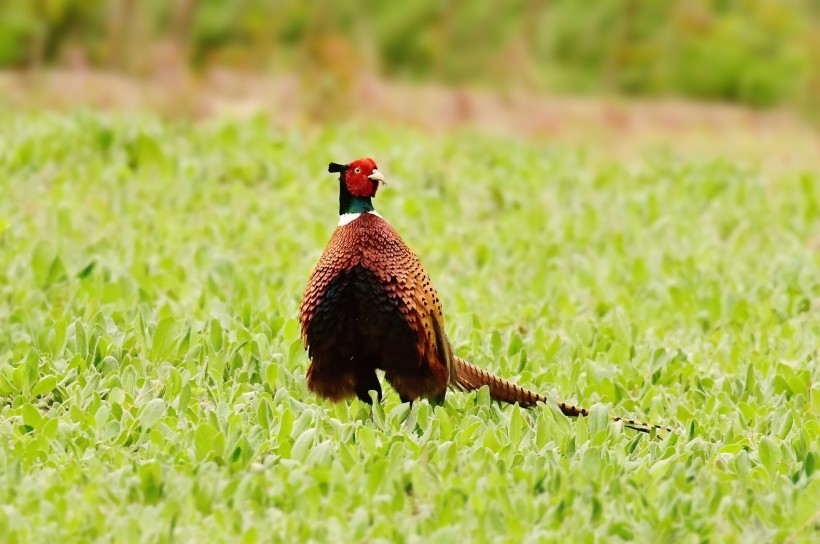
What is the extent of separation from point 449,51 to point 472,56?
0.27 meters

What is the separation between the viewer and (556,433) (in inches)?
189

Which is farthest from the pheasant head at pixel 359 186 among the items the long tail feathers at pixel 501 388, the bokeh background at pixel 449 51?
the bokeh background at pixel 449 51

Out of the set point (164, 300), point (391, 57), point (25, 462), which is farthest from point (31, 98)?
point (25, 462)

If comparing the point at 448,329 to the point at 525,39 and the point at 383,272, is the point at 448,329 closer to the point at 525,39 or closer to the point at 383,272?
the point at 383,272

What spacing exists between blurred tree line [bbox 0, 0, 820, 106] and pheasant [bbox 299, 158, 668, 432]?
367 inches

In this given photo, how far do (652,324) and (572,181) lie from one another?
141 inches

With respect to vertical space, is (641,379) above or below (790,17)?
below

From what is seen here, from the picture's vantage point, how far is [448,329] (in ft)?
21.0

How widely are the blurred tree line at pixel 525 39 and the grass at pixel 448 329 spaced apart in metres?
3.67

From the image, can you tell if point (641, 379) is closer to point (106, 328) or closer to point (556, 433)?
point (556, 433)

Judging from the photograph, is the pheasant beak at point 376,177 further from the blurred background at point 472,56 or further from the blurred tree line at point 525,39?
the blurred tree line at point 525,39

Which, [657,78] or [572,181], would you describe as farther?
[657,78]

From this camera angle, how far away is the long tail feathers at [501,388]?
16.7ft

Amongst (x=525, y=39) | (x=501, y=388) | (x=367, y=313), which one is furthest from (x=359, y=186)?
(x=525, y=39)
